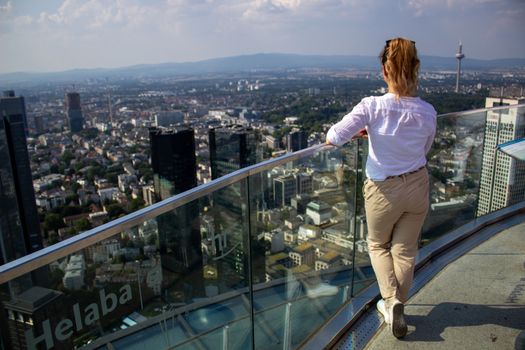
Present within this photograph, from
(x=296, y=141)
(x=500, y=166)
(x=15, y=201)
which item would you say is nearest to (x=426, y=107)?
(x=500, y=166)

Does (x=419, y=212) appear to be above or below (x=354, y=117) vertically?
below

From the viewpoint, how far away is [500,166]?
162 inches

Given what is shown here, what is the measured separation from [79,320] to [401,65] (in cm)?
165

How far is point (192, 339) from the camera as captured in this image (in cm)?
190

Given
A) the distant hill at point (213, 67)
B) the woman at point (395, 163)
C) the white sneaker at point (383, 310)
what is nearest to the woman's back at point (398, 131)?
the woman at point (395, 163)

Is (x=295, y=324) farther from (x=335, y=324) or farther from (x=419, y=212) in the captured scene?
(x=419, y=212)

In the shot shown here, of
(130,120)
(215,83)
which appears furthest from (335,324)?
(215,83)

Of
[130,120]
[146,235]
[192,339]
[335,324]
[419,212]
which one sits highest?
[146,235]

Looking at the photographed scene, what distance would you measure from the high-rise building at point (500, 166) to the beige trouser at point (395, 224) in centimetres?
220

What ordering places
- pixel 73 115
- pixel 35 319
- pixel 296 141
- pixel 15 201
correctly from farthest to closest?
pixel 73 115, pixel 296 141, pixel 15 201, pixel 35 319

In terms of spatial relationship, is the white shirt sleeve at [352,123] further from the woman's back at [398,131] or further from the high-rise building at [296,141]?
the high-rise building at [296,141]

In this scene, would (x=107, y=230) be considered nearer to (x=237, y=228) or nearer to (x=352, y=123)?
(x=237, y=228)

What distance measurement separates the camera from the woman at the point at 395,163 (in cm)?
200

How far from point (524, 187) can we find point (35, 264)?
15.2ft
